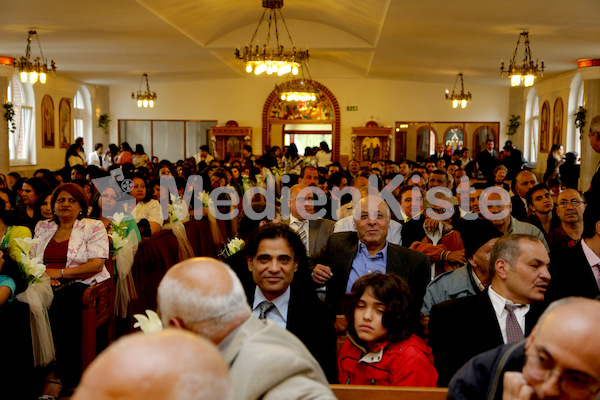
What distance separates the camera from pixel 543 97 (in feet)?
67.4

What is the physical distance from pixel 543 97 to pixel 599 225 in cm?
1777

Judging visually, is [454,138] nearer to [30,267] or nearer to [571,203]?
[571,203]

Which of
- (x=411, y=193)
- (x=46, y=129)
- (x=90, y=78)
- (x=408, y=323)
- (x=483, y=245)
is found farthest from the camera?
(x=90, y=78)

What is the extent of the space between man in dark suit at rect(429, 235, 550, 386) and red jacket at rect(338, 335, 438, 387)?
231mm

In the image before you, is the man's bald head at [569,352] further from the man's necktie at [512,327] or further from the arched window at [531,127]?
the arched window at [531,127]

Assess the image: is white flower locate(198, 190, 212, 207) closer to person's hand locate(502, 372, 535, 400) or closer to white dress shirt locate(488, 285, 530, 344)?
white dress shirt locate(488, 285, 530, 344)

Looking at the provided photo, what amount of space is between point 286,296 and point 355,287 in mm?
516

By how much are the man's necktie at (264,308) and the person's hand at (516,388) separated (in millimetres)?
1953

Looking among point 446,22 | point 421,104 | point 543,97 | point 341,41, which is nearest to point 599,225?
point 446,22

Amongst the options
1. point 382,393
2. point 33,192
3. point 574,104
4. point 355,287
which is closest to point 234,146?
point 574,104

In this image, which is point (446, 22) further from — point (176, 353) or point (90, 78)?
point (90, 78)

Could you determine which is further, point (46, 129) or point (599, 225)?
point (46, 129)

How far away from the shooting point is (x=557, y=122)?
18.8m

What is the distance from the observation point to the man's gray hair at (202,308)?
1.82 m
